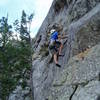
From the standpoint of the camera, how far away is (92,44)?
11570mm

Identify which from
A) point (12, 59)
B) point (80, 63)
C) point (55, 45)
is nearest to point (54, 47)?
point (55, 45)

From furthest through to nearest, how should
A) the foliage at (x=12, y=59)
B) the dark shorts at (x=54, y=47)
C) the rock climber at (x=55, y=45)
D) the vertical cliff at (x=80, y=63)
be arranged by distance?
the foliage at (x=12, y=59), the dark shorts at (x=54, y=47), the rock climber at (x=55, y=45), the vertical cliff at (x=80, y=63)

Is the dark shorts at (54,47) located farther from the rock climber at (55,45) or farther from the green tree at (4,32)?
the green tree at (4,32)

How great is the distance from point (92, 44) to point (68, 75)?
7.35 feet

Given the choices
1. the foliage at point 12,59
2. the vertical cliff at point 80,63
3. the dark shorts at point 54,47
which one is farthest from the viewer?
the foliage at point 12,59

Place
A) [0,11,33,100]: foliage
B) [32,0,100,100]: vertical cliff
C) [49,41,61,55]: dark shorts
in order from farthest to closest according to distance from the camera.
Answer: [0,11,33,100]: foliage
[49,41,61,55]: dark shorts
[32,0,100,100]: vertical cliff

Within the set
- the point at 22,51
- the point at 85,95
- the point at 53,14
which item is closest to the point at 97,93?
the point at 85,95

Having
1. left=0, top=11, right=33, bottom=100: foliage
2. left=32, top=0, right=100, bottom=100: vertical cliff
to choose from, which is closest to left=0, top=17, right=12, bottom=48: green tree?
left=0, top=11, right=33, bottom=100: foliage

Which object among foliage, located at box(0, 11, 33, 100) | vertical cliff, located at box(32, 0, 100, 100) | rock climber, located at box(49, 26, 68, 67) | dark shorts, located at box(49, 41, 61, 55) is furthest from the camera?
foliage, located at box(0, 11, 33, 100)

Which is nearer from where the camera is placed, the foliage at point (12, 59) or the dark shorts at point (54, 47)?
the dark shorts at point (54, 47)

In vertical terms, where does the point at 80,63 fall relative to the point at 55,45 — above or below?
Result: below

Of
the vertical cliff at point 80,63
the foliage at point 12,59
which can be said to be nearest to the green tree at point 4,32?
the foliage at point 12,59

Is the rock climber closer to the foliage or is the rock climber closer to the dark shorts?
the dark shorts

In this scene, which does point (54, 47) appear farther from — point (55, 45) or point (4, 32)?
point (4, 32)
